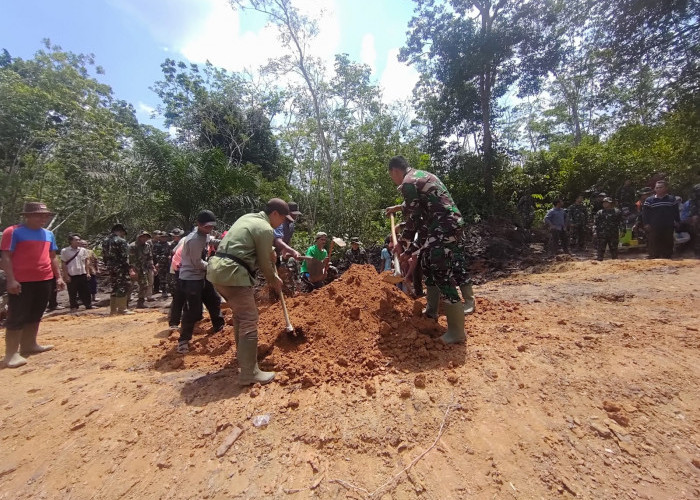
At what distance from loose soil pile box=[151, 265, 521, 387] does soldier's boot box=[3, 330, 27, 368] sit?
4.89 feet

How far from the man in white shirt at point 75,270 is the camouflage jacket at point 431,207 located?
7.80 m

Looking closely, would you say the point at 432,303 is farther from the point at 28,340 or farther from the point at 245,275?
the point at 28,340

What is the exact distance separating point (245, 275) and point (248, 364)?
76cm

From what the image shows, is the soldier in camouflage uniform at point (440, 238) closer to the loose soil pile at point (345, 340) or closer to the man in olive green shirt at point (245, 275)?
the loose soil pile at point (345, 340)

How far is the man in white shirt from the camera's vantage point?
25.6ft

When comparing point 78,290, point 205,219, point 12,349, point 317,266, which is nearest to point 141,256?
point 78,290

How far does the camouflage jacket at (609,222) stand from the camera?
820cm

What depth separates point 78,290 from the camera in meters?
8.24

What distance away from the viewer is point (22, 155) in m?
14.6

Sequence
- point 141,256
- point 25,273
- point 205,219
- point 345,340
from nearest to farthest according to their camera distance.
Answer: point 345,340
point 25,273
point 205,219
point 141,256

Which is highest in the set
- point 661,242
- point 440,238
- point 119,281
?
point 440,238

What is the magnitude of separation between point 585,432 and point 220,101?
65.8 feet

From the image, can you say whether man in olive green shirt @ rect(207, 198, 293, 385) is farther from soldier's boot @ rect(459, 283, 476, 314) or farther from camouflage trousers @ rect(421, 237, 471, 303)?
soldier's boot @ rect(459, 283, 476, 314)

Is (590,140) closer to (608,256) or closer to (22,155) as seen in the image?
(608,256)
